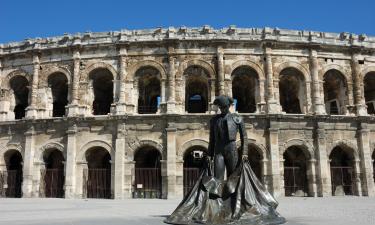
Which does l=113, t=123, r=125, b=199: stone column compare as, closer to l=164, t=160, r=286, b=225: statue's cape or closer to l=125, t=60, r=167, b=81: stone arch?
l=125, t=60, r=167, b=81: stone arch

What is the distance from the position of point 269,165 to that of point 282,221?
1104 cm

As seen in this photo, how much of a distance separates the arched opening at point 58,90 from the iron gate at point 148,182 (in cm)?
607

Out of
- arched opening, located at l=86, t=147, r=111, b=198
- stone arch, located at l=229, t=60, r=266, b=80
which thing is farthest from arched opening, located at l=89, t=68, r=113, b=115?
stone arch, located at l=229, t=60, r=266, b=80

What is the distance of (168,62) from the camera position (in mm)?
17938

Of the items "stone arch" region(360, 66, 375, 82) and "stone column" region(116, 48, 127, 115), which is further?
"stone arch" region(360, 66, 375, 82)

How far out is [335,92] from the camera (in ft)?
65.6

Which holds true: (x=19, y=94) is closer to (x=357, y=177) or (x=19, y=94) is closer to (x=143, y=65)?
(x=143, y=65)

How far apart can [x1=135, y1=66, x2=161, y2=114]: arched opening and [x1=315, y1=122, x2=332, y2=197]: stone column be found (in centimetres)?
809

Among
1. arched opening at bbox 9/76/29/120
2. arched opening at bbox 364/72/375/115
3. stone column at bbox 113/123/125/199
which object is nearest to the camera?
stone column at bbox 113/123/125/199

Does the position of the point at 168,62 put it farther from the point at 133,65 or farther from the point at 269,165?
the point at 269,165

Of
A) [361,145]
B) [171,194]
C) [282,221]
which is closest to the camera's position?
[282,221]

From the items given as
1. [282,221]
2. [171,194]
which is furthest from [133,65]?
[282,221]

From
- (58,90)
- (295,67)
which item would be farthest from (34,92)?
(295,67)

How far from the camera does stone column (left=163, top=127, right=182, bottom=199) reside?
16500 mm
